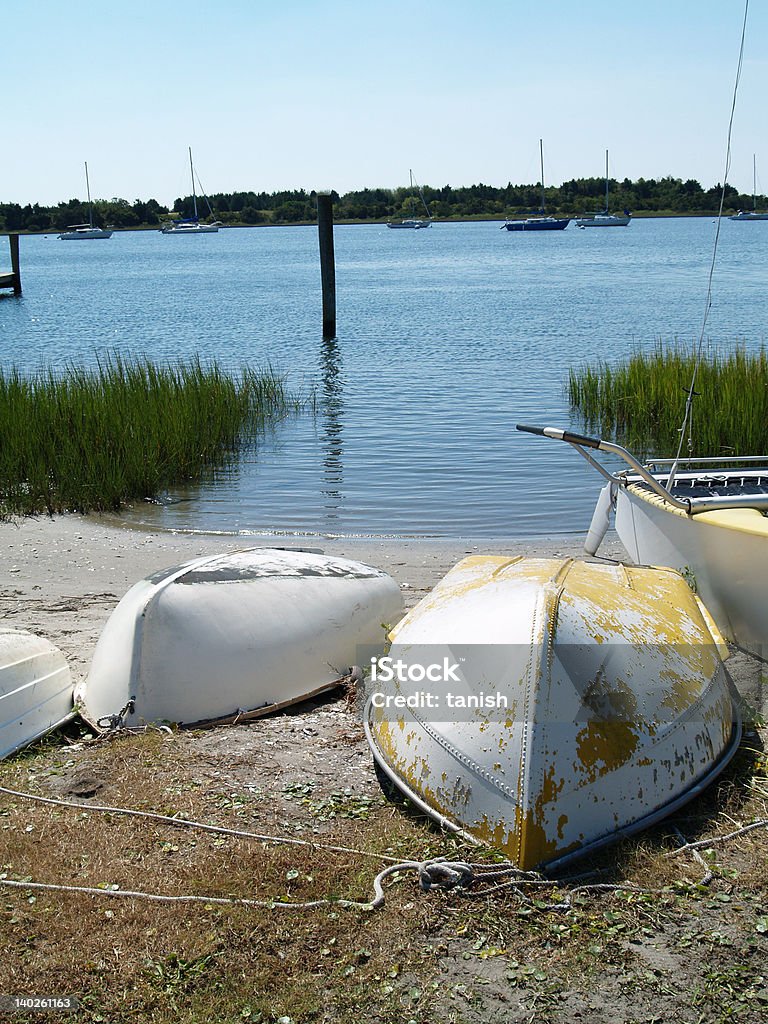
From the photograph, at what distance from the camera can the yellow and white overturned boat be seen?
11.8ft

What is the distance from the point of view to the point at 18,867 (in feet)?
11.9

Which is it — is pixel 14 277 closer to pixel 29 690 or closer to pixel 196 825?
pixel 29 690

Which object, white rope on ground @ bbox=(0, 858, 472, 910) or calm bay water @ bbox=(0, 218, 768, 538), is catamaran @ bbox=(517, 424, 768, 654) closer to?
white rope on ground @ bbox=(0, 858, 472, 910)

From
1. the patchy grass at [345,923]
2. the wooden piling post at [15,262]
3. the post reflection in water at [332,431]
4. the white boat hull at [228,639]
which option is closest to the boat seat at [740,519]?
the patchy grass at [345,923]

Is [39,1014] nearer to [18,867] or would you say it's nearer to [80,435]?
[18,867]

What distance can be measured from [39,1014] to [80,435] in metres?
8.72

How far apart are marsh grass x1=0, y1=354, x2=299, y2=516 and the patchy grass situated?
6575 millimetres

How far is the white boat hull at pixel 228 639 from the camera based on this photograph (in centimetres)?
484

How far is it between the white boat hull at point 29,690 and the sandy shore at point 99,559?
56 centimetres

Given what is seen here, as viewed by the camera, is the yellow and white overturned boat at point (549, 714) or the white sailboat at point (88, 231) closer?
the yellow and white overturned boat at point (549, 714)

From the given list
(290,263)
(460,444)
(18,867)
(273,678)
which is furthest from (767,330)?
(290,263)

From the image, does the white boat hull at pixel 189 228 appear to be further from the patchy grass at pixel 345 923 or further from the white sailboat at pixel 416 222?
the patchy grass at pixel 345 923

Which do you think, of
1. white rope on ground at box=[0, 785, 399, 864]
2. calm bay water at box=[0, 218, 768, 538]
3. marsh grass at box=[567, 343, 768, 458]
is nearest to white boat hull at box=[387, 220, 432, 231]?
calm bay water at box=[0, 218, 768, 538]

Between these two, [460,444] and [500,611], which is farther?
[460,444]
